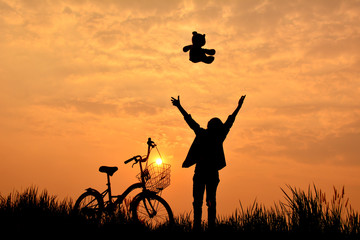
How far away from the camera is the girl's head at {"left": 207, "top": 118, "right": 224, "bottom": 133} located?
839 cm

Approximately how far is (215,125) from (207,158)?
682 mm

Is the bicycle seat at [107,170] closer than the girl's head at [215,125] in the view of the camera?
No

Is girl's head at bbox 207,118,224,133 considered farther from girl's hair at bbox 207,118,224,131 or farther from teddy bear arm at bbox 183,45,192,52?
teddy bear arm at bbox 183,45,192,52

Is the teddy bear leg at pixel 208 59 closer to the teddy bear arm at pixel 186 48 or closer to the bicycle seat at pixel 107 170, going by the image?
the teddy bear arm at pixel 186 48

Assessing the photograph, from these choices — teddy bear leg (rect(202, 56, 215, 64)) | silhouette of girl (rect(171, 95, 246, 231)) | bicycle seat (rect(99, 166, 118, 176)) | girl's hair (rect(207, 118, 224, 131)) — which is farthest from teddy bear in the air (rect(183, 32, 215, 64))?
bicycle seat (rect(99, 166, 118, 176))

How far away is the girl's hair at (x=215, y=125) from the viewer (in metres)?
8.39

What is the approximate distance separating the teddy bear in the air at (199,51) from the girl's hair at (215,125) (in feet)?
4.57

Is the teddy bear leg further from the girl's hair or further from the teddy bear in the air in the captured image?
the girl's hair

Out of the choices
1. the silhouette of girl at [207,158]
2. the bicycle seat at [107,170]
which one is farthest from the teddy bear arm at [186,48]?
the bicycle seat at [107,170]

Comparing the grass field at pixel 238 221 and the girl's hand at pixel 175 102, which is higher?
the girl's hand at pixel 175 102

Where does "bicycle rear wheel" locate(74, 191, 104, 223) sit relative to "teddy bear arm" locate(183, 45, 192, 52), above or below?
below

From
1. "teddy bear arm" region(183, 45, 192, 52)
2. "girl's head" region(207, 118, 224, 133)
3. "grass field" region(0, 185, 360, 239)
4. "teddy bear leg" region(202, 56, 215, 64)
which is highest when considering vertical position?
"teddy bear arm" region(183, 45, 192, 52)

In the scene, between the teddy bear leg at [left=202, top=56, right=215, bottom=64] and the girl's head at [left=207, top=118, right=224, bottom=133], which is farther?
the teddy bear leg at [left=202, top=56, right=215, bottom=64]

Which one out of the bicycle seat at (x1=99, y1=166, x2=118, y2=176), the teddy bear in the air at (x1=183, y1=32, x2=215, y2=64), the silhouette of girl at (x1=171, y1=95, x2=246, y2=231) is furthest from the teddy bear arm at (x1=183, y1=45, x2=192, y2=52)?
the bicycle seat at (x1=99, y1=166, x2=118, y2=176)
